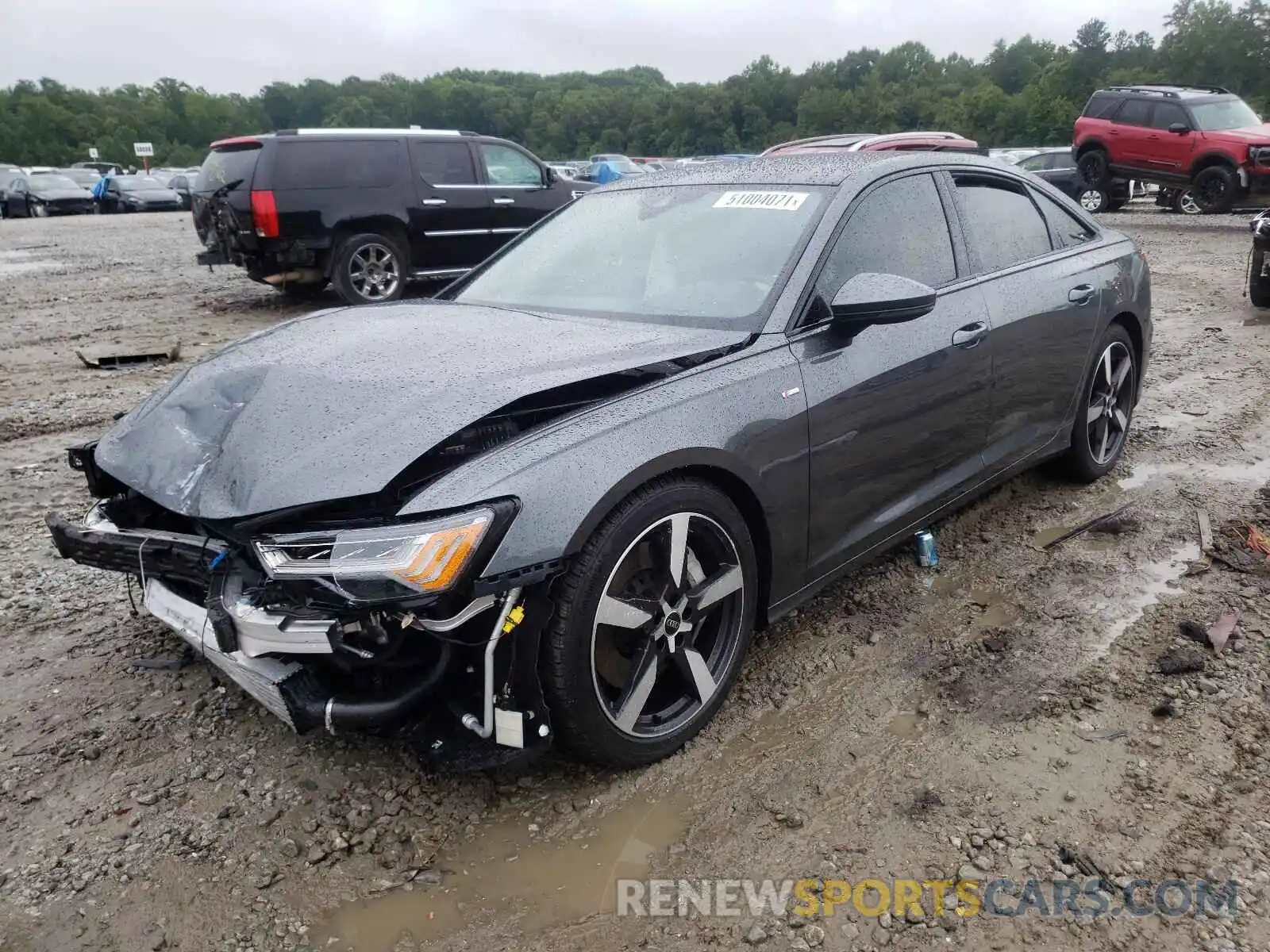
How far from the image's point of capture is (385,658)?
2.24m

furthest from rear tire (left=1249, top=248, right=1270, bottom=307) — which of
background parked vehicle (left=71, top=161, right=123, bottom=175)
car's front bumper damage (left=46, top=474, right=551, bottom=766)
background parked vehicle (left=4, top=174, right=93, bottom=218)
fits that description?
background parked vehicle (left=71, top=161, right=123, bottom=175)

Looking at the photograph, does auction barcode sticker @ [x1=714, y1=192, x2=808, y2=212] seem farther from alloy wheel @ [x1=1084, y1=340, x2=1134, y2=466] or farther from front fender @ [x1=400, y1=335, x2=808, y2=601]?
alloy wheel @ [x1=1084, y1=340, x2=1134, y2=466]

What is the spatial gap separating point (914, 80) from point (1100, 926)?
92.6 meters

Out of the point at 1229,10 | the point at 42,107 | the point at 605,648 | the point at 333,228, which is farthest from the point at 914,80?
the point at 605,648

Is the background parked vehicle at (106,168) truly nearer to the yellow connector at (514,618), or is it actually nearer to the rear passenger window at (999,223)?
the rear passenger window at (999,223)

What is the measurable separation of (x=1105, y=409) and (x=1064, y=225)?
92cm

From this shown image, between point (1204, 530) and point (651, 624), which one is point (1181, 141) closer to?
point (1204, 530)

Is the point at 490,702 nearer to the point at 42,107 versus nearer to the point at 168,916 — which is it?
the point at 168,916

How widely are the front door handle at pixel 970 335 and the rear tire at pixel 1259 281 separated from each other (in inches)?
280

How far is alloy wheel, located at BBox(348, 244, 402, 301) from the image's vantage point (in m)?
9.96

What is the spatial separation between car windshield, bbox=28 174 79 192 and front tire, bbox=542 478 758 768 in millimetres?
34556

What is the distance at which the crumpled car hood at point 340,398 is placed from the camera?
7.63 ft

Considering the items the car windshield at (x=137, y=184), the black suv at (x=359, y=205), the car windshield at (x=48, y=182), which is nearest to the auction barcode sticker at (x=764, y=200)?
the black suv at (x=359, y=205)

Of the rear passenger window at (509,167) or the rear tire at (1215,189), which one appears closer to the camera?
the rear passenger window at (509,167)
